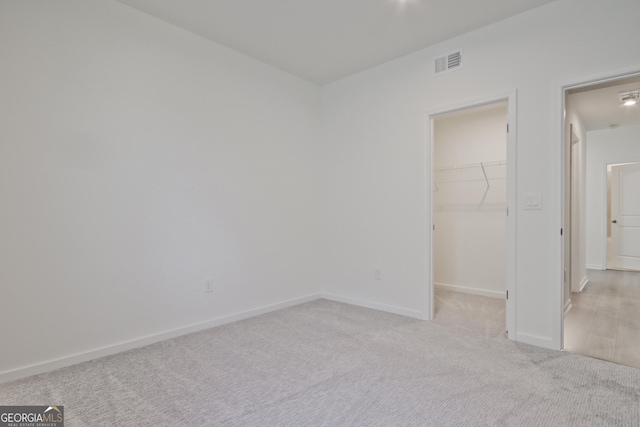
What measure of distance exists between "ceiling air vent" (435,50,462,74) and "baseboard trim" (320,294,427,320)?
243cm

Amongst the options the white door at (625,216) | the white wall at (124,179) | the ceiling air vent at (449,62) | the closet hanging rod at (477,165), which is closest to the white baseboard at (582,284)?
the white door at (625,216)

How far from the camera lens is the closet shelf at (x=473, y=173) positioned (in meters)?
4.30

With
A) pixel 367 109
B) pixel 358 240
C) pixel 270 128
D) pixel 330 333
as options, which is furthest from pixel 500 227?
pixel 270 128

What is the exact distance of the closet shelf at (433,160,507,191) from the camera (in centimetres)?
430

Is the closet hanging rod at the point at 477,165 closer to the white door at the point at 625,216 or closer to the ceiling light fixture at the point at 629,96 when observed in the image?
the ceiling light fixture at the point at 629,96

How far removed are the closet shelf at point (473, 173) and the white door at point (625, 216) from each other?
12.6ft

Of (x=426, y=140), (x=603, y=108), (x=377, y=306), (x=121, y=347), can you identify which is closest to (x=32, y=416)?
(x=121, y=347)

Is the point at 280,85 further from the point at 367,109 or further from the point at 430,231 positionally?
the point at 430,231

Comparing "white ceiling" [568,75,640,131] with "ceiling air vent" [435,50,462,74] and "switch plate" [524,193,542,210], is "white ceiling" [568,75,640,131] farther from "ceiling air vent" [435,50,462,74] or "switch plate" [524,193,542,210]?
"switch plate" [524,193,542,210]

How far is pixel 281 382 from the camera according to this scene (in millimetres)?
2127

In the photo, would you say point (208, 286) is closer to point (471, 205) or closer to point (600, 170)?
point (471, 205)

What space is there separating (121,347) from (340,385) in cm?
178

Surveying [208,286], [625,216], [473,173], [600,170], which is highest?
[600,170]

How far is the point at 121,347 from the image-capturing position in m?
2.63
